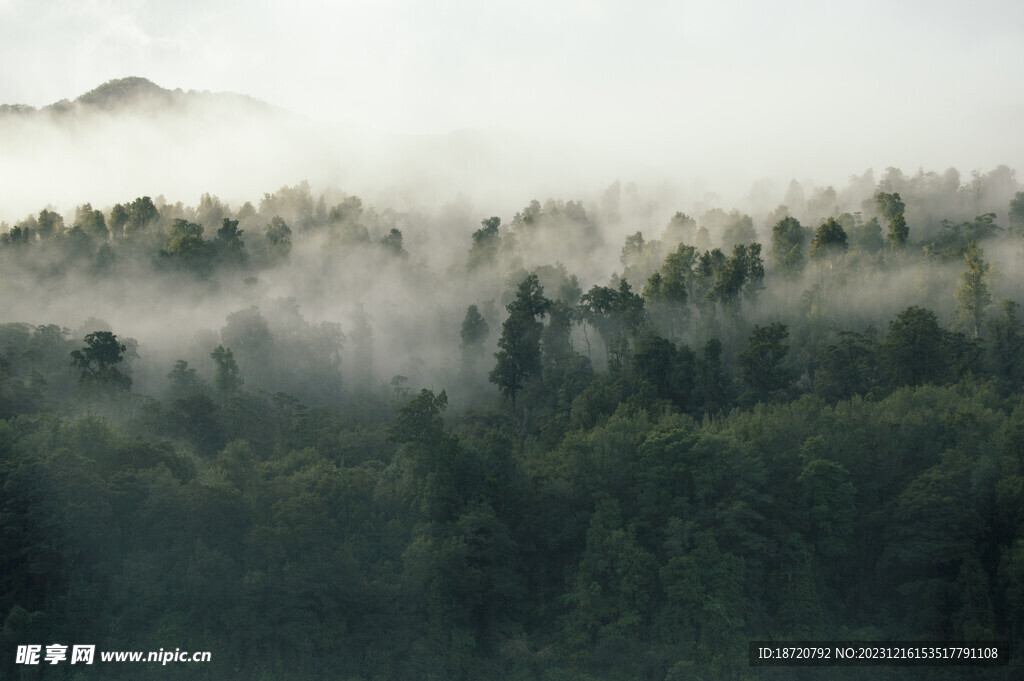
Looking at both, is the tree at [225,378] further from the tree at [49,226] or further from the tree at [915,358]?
the tree at [915,358]

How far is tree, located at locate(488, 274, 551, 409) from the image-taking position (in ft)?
268

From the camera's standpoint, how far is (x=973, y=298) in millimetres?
80938

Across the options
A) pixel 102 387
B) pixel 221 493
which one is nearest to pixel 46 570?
pixel 221 493

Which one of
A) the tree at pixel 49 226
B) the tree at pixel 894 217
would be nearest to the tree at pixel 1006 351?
the tree at pixel 894 217

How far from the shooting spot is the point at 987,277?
282ft

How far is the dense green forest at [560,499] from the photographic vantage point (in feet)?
155

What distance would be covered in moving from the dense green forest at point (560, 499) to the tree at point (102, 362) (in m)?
0.27

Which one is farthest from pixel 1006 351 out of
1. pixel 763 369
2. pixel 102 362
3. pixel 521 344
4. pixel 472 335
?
pixel 102 362

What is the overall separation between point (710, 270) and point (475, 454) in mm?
45713

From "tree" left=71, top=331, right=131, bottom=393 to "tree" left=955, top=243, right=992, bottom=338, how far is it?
69.5m

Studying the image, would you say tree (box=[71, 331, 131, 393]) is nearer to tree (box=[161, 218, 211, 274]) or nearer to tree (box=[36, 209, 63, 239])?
tree (box=[161, 218, 211, 274])

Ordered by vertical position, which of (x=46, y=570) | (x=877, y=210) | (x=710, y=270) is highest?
(x=877, y=210)

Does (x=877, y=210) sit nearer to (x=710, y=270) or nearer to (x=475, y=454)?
(x=710, y=270)

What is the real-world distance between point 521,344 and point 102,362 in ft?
113
